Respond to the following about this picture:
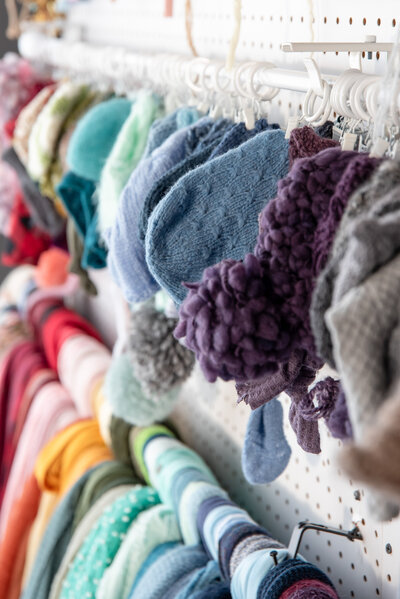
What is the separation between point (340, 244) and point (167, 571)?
595 millimetres

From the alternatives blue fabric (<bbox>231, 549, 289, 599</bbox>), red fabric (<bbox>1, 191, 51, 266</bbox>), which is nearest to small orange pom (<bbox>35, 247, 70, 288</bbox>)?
red fabric (<bbox>1, 191, 51, 266</bbox>)

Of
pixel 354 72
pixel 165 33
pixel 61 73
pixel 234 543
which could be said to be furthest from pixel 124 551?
pixel 61 73

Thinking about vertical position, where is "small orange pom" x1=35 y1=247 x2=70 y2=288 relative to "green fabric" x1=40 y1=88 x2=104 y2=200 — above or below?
below

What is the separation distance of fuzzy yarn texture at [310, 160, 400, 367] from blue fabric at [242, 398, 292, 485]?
1.13ft

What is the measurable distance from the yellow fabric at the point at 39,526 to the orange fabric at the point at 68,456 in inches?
1.0

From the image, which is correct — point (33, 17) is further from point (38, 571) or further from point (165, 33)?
point (38, 571)

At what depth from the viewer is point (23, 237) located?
1862mm

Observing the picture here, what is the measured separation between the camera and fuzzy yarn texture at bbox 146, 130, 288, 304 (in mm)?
588

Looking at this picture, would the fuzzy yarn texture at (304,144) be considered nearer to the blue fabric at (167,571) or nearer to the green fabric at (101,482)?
the blue fabric at (167,571)

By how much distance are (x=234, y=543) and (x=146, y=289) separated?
0.29 metres

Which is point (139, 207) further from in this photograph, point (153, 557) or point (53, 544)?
point (53, 544)

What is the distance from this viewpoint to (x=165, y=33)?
47.4 inches

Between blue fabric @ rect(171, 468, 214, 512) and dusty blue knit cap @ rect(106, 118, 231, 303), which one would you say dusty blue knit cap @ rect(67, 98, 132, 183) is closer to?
dusty blue knit cap @ rect(106, 118, 231, 303)

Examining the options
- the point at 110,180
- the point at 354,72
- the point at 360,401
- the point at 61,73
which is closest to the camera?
the point at 360,401
